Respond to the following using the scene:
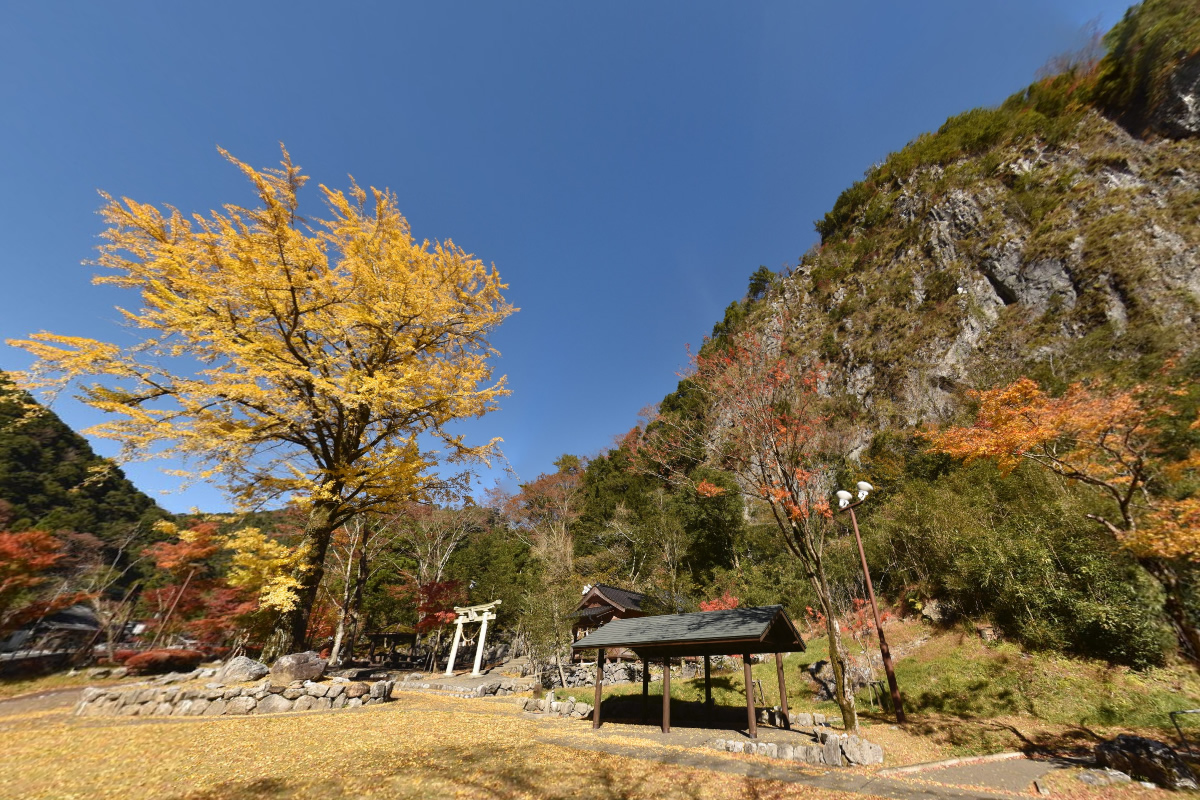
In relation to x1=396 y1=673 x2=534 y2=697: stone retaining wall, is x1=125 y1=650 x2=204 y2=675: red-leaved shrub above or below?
above

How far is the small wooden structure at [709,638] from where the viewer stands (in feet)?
32.1

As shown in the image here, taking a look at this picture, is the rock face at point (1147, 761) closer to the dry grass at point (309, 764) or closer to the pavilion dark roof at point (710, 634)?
the dry grass at point (309, 764)

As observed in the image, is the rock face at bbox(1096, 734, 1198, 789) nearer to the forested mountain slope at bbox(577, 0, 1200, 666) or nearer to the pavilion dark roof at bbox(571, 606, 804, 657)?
the forested mountain slope at bbox(577, 0, 1200, 666)

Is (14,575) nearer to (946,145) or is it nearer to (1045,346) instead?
(1045,346)

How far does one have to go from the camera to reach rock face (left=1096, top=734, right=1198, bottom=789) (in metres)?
5.97

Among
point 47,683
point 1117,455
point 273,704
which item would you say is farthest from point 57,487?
point 1117,455

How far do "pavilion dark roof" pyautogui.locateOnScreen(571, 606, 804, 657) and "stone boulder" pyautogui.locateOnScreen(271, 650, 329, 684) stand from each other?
259 inches

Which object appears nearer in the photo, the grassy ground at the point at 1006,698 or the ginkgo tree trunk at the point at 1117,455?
the ginkgo tree trunk at the point at 1117,455

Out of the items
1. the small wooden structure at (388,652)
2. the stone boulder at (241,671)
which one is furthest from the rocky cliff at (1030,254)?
the small wooden structure at (388,652)

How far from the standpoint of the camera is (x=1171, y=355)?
18266mm

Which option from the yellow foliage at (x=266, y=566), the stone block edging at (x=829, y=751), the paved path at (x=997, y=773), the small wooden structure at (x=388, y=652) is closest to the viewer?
the paved path at (x=997, y=773)

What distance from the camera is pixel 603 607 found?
2214 cm

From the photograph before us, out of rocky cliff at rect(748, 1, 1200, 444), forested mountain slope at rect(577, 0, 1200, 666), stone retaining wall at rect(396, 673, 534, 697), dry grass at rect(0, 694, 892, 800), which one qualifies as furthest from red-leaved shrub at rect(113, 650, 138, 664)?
rocky cliff at rect(748, 1, 1200, 444)

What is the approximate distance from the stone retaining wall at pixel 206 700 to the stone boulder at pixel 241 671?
421 millimetres
